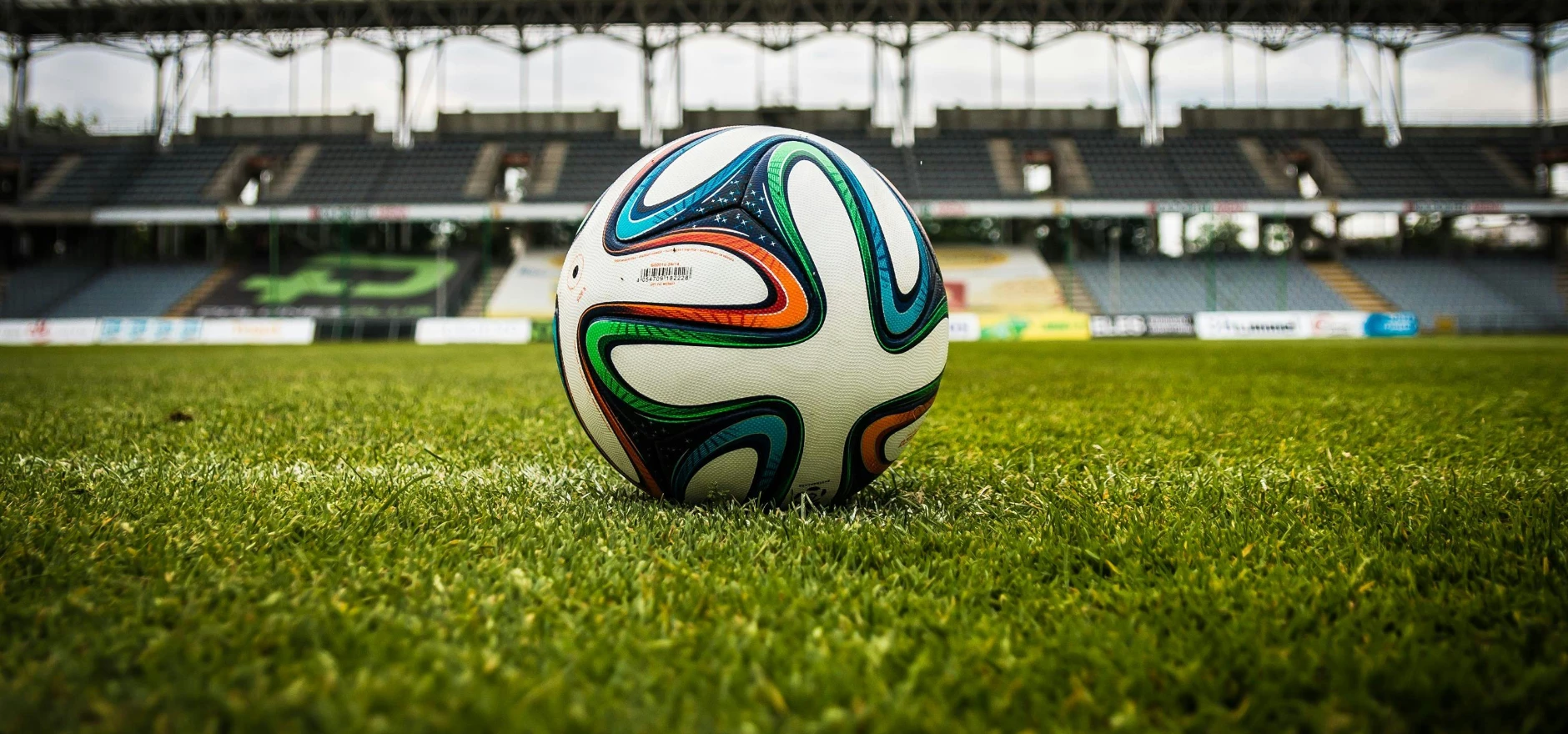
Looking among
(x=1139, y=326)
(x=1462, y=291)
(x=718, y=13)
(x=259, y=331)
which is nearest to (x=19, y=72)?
(x=259, y=331)

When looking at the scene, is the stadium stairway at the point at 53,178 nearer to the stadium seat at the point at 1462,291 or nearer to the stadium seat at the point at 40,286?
the stadium seat at the point at 40,286

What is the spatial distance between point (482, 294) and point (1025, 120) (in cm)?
2018

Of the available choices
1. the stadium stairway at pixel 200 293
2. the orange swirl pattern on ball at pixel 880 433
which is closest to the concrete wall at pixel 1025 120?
the stadium stairway at pixel 200 293

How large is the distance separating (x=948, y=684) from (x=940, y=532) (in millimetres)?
891

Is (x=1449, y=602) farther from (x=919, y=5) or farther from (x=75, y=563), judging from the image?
(x=919, y=5)

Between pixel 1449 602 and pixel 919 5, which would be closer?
pixel 1449 602

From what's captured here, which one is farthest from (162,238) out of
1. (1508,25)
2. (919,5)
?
(1508,25)

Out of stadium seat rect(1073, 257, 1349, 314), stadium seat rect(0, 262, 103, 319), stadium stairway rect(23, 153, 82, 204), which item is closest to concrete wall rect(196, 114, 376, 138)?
stadium stairway rect(23, 153, 82, 204)

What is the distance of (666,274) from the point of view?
88.5 inches

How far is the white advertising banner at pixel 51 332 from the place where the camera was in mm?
21406

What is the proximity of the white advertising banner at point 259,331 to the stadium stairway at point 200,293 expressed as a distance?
621 cm

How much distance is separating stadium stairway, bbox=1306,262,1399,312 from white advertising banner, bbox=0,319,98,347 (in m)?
34.7

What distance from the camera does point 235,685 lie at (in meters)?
1.25

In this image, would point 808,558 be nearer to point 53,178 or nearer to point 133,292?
point 133,292
